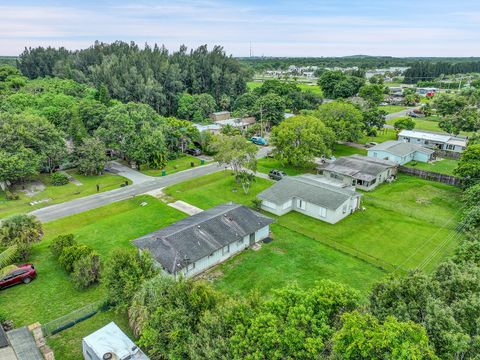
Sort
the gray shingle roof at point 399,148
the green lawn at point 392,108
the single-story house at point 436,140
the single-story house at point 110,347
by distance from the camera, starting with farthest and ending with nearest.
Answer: the green lawn at point 392,108
the single-story house at point 436,140
the gray shingle roof at point 399,148
the single-story house at point 110,347

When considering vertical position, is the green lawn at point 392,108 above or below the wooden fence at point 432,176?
above

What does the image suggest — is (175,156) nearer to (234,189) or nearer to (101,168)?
(101,168)

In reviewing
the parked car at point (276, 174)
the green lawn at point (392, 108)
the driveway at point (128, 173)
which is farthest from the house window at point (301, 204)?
the green lawn at point (392, 108)

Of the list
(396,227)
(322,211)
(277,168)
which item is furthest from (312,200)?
(277,168)

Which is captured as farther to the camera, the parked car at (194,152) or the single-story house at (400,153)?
the parked car at (194,152)

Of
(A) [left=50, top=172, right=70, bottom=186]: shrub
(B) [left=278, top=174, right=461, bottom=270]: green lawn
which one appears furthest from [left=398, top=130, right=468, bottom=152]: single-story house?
(A) [left=50, top=172, right=70, bottom=186]: shrub

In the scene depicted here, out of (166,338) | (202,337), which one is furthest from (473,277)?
(166,338)

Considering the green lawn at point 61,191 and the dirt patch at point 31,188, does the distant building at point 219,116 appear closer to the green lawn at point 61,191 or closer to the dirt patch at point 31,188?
the green lawn at point 61,191
